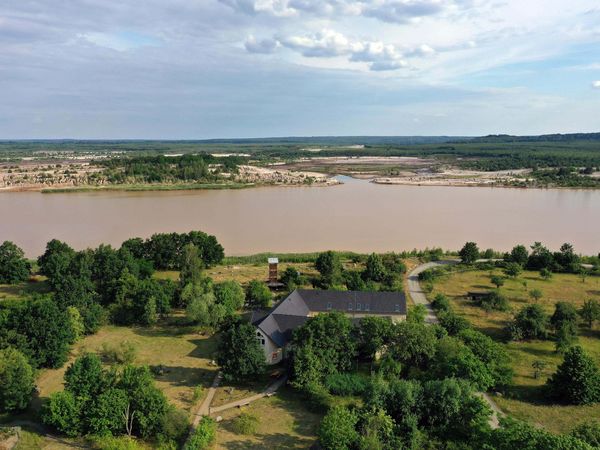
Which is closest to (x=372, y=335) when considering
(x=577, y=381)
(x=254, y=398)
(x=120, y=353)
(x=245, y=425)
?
(x=254, y=398)

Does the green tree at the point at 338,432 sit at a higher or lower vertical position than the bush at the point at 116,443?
higher

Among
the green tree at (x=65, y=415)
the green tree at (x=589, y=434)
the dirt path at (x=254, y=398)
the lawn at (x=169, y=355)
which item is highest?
the green tree at (x=589, y=434)

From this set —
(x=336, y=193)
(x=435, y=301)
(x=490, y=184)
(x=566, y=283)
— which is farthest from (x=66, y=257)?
(x=490, y=184)

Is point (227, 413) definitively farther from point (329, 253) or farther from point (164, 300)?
point (329, 253)

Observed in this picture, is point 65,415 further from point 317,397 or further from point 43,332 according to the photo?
point 317,397

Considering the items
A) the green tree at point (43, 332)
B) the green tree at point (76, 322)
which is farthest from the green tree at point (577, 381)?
the green tree at point (76, 322)

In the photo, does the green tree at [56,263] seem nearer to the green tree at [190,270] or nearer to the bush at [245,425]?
the green tree at [190,270]
